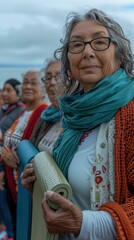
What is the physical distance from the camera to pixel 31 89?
343 cm

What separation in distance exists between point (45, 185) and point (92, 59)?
0.47 meters

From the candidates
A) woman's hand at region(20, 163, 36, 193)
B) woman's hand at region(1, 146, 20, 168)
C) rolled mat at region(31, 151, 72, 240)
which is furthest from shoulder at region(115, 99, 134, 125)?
woman's hand at region(1, 146, 20, 168)

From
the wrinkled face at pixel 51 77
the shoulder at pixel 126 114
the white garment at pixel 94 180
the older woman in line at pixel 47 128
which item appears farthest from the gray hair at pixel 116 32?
the wrinkled face at pixel 51 77

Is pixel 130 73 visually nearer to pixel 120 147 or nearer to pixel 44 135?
pixel 120 147

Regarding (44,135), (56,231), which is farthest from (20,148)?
(56,231)

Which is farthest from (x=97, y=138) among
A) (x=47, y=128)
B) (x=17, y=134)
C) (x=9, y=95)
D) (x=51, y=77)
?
(x=9, y=95)

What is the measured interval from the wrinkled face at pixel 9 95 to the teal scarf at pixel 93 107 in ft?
10.0

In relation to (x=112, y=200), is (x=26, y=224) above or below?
below

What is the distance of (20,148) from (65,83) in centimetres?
81

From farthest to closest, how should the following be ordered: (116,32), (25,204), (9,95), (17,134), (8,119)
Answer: (9,95) → (8,119) → (17,134) → (25,204) → (116,32)

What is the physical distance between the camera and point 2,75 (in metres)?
6.29

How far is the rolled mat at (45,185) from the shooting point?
1179 mm

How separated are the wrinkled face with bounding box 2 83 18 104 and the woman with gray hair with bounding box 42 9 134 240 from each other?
10.0 feet

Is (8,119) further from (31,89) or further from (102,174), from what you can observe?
(102,174)
